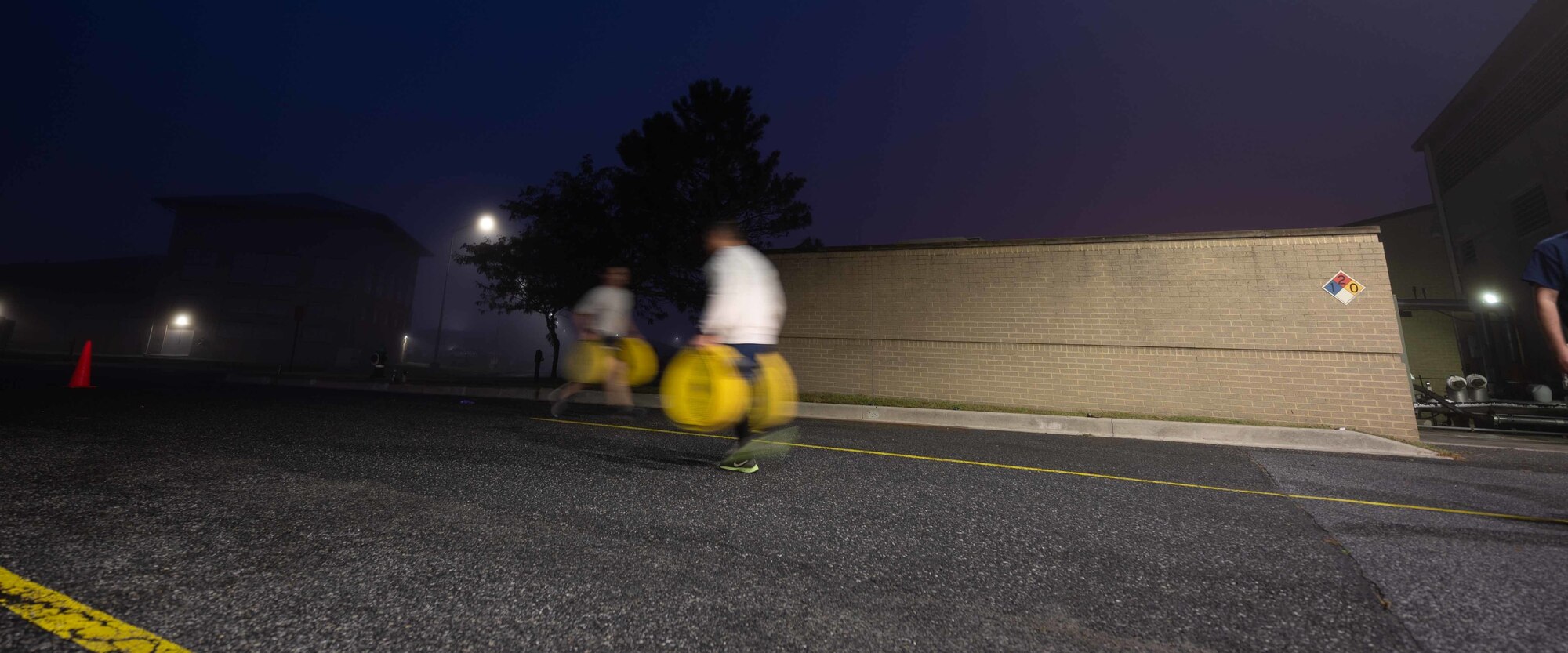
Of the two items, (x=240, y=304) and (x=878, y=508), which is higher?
(x=240, y=304)

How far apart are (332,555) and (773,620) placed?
1.76 m

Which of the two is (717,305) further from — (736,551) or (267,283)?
(267,283)

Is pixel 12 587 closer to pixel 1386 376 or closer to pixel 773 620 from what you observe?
pixel 773 620

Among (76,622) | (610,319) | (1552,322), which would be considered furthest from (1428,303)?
(76,622)

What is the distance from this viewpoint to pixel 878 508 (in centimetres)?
305

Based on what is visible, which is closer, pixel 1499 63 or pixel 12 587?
pixel 12 587

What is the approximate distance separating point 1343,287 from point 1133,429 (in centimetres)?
540

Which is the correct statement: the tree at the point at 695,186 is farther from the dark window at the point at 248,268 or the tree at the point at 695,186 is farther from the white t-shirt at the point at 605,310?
the dark window at the point at 248,268

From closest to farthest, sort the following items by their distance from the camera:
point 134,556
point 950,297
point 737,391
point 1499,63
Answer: point 134,556 → point 737,391 → point 950,297 → point 1499,63

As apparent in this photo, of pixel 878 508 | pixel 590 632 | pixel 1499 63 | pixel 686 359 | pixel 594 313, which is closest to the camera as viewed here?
pixel 590 632

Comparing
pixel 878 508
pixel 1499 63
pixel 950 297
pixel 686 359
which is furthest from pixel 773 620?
pixel 1499 63

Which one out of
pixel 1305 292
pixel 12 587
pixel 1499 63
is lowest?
pixel 12 587

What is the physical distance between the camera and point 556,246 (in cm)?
1983

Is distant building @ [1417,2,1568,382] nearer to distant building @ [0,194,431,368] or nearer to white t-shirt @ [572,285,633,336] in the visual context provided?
white t-shirt @ [572,285,633,336]
